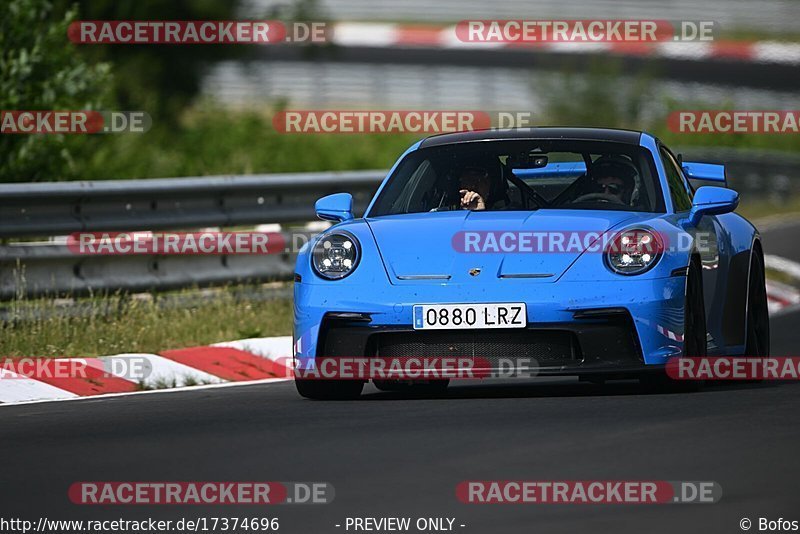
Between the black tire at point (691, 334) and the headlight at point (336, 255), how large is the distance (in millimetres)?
1466

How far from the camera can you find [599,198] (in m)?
8.84

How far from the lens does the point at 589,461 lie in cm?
629

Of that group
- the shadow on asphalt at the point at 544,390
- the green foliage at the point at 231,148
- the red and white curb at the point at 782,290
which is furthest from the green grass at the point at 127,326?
the green foliage at the point at 231,148

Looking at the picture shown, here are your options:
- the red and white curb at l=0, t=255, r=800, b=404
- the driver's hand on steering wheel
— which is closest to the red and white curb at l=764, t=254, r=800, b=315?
the red and white curb at l=0, t=255, r=800, b=404

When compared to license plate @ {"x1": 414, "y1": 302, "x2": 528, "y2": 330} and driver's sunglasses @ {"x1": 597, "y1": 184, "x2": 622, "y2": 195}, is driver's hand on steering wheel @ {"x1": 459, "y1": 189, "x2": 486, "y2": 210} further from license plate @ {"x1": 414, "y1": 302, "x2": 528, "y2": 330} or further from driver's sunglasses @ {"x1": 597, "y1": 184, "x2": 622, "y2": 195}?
license plate @ {"x1": 414, "y1": 302, "x2": 528, "y2": 330}

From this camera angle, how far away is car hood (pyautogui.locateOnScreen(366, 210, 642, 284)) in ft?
26.3

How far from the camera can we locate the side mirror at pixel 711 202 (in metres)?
8.80

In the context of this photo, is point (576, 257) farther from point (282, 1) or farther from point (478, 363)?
point (282, 1)

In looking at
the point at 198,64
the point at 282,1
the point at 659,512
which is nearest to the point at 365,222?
the point at 659,512

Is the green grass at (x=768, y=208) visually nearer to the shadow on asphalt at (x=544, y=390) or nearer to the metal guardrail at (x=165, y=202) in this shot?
the metal guardrail at (x=165, y=202)

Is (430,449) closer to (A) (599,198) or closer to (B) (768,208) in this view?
(A) (599,198)

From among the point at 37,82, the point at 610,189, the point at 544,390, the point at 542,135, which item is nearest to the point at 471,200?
the point at 542,135

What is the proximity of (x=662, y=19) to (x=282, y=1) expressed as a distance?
65.7 ft

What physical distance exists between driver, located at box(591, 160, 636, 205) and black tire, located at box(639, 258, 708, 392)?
0.61 meters
